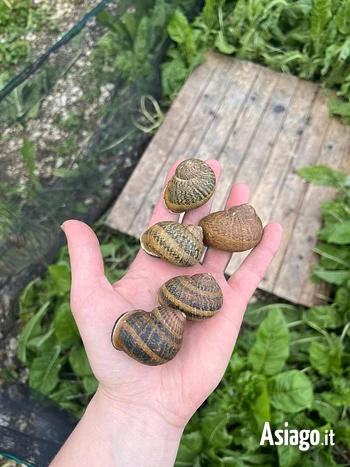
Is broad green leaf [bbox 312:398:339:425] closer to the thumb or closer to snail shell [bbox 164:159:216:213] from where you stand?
snail shell [bbox 164:159:216:213]

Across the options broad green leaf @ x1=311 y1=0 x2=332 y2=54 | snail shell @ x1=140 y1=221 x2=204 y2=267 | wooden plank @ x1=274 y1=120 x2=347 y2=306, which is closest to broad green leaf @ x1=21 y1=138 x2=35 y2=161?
snail shell @ x1=140 y1=221 x2=204 y2=267

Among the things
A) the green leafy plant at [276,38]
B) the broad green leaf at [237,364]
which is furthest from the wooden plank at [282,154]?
the broad green leaf at [237,364]

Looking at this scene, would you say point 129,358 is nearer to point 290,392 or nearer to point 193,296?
point 193,296

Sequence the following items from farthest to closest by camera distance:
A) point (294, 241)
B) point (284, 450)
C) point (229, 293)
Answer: point (294, 241) → point (284, 450) → point (229, 293)

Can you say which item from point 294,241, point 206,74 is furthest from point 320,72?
point 294,241

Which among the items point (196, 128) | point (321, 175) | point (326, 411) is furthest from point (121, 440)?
point (196, 128)

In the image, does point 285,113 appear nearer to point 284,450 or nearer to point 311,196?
point 311,196
